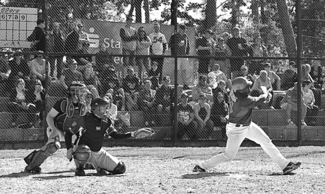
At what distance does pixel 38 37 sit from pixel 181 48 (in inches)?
132

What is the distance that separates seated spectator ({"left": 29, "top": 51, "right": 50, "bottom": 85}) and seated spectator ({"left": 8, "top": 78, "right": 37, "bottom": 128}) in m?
0.39

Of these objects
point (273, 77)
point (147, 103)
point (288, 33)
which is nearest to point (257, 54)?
point (273, 77)

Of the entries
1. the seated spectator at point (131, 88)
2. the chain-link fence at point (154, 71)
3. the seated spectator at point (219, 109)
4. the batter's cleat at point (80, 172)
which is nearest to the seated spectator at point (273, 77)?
the chain-link fence at point (154, 71)

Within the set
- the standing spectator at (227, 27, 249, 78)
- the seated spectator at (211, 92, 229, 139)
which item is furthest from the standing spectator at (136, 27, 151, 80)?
the standing spectator at (227, 27, 249, 78)

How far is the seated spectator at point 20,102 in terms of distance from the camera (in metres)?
14.1

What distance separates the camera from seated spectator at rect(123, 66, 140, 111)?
1471cm

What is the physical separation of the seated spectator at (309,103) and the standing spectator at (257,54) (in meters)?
1.17

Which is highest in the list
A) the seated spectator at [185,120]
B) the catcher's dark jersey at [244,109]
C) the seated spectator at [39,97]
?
the catcher's dark jersey at [244,109]

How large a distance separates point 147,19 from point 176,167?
21.5 ft

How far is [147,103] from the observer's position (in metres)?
14.8

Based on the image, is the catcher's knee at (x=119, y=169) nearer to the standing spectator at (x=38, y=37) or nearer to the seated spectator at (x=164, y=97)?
the seated spectator at (x=164, y=97)

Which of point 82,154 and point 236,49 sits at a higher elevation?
point 236,49

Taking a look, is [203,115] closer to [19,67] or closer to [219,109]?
[219,109]

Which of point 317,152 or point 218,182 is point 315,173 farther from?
point 317,152
